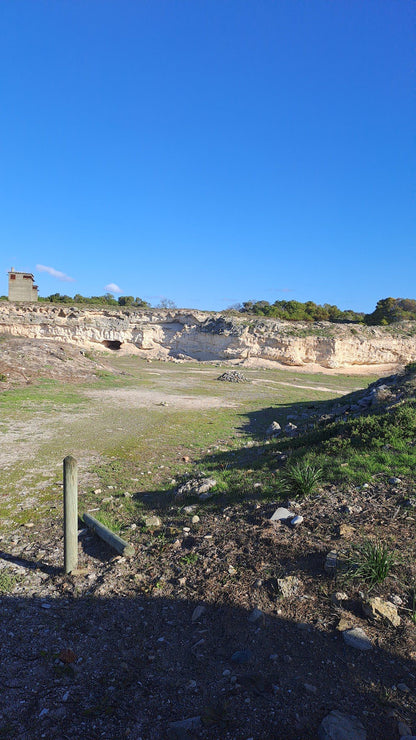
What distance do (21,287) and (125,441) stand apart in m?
41.7

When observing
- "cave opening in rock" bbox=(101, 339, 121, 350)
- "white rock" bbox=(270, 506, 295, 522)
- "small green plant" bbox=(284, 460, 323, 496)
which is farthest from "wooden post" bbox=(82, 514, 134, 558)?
"cave opening in rock" bbox=(101, 339, 121, 350)

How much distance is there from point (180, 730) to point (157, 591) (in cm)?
159

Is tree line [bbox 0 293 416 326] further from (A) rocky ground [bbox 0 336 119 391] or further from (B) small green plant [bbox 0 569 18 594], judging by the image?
(B) small green plant [bbox 0 569 18 594]

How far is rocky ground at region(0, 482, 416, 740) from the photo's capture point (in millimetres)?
2648

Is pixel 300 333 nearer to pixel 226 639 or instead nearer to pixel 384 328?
pixel 384 328

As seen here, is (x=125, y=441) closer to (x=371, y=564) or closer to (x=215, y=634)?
(x=215, y=634)

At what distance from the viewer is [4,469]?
7898mm

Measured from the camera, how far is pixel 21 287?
149 feet

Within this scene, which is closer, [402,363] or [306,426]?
[306,426]

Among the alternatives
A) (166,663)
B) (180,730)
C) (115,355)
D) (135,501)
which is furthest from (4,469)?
(115,355)

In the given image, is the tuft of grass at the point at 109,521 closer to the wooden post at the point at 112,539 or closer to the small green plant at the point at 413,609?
the wooden post at the point at 112,539

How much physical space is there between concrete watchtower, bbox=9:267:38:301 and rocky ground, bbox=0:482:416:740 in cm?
4618

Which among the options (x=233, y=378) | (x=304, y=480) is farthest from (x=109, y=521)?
(x=233, y=378)

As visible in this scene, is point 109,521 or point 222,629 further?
point 109,521
